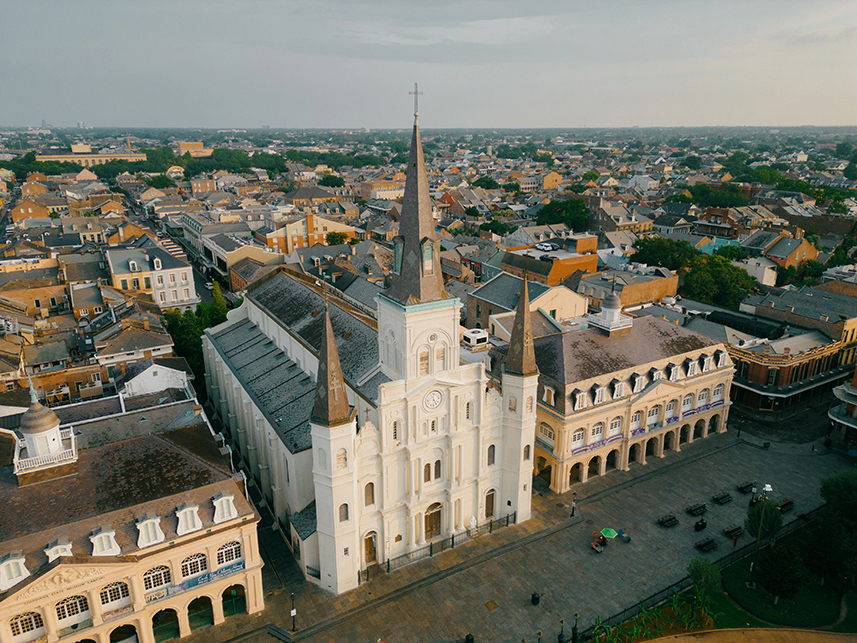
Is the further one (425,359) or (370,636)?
(425,359)

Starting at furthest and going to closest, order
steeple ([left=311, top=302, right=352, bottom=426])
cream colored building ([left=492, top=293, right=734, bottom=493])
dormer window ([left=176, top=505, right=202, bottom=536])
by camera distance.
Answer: cream colored building ([left=492, top=293, right=734, bottom=493])
steeple ([left=311, top=302, right=352, bottom=426])
dormer window ([left=176, top=505, right=202, bottom=536])

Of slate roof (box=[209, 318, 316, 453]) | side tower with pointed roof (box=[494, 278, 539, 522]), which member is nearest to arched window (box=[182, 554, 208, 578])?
slate roof (box=[209, 318, 316, 453])

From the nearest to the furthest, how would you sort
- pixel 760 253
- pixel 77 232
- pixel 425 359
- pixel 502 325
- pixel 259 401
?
pixel 425 359
pixel 259 401
pixel 502 325
pixel 760 253
pixel 77 232

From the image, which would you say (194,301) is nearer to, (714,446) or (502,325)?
(502,325)

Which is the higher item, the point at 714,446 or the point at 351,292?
the point at 351,292

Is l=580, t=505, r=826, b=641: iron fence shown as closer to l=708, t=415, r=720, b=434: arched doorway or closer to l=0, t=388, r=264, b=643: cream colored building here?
l=708, t=415, r=720, b=434: arched doorway

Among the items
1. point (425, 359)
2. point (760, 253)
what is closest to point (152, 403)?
point (425, 359)

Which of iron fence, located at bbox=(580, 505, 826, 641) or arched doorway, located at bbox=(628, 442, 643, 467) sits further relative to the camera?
arched doorway, located at bbox=(628, 442, 643, 467)
